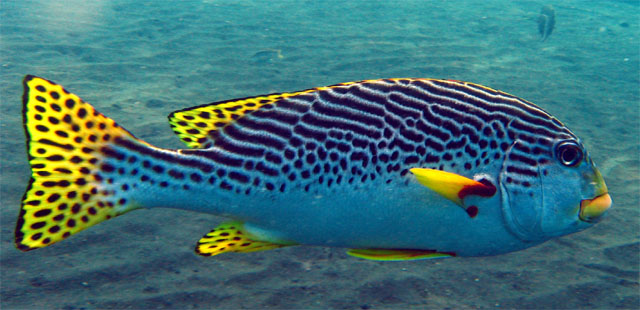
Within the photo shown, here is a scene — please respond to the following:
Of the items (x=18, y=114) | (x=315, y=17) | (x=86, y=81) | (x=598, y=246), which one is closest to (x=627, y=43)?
(x=315, y=17)

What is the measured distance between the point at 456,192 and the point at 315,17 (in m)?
13.4

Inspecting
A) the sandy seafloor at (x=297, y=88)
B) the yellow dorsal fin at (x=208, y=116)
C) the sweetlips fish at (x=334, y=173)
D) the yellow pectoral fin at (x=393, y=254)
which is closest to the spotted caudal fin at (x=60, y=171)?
the sweetlips fish at (x=334, y=173)

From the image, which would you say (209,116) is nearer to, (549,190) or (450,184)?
(450,184)

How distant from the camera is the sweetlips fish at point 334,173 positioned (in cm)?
158

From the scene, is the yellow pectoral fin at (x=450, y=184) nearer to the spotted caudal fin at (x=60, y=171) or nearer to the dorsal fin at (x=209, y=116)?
the dorsal fin at (x=209, y=116)

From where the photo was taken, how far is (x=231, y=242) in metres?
1.72

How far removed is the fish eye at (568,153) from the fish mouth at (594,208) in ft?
0.50

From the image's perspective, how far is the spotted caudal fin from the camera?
156 centimetres

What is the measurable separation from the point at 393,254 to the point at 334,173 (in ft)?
1.32

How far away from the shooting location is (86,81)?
7.48 metres

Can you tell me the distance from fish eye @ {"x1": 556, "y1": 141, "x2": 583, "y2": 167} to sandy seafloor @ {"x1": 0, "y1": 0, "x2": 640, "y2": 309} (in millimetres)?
1569

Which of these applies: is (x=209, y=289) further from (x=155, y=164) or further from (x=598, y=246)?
(x=598, y=246)

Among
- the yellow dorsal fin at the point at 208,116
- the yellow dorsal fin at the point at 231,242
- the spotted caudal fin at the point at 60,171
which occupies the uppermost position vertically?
the yellow dorsal fin at the point at 208,116

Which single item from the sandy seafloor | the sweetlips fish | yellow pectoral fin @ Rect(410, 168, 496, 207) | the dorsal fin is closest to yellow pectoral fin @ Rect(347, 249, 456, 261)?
the sweetlips fish
